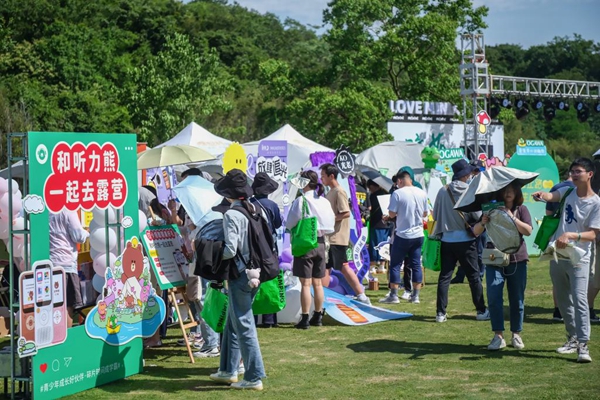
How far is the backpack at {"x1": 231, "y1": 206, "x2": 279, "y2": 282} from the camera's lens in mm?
6395

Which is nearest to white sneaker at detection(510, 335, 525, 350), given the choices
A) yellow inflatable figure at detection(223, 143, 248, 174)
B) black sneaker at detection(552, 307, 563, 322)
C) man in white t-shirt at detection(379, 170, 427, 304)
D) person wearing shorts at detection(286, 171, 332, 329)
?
black sneaker at detection(552, 307, 563, 322)

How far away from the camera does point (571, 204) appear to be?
727 cm

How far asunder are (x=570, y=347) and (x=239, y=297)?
3257 mm

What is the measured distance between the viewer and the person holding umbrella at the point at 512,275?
743cm

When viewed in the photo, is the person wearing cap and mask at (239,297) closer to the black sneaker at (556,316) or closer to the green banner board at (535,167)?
the black sneaker at (556,316)

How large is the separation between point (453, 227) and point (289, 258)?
235cm

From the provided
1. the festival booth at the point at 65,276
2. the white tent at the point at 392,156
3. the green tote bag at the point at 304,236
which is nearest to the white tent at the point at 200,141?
the white tent at the point at 392,156

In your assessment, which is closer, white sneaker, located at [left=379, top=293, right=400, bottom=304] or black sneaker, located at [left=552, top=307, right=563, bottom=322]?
black sneaker, located at [left=552, top=307, right=563, bottom=322]

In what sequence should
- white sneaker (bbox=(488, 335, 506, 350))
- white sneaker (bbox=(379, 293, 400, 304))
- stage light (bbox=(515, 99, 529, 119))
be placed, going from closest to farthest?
white sneaker (bbox=(488, 335, 506, 350)), white sneaker (bbox=(379, 293, 400, 304)), stage light (bbox=(515, 99, 529, 119))

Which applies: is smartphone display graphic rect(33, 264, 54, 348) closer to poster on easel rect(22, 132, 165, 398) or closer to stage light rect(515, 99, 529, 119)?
poster on easel rect(22, 132, 165, 398)

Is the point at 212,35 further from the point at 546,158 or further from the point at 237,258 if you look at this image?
the point at 237,258

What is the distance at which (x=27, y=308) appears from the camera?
5742 millimetres

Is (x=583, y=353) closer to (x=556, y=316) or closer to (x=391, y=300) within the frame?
(x=556, y=316)

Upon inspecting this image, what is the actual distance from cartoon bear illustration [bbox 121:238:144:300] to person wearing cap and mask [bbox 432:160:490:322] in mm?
3947
